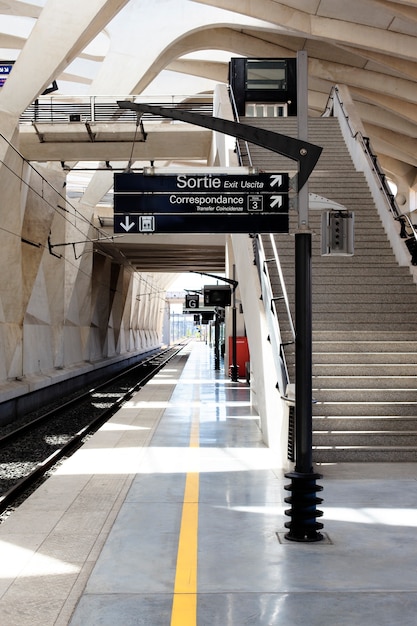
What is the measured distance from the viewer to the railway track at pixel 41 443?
1122cm

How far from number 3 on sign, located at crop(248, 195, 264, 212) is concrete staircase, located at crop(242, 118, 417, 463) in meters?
3.56

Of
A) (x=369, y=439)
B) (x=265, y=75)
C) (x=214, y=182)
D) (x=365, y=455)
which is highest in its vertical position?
(x=265, y=75)

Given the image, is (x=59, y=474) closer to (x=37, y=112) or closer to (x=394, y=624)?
(x=394, y=624)

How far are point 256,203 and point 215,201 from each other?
1.31 ft

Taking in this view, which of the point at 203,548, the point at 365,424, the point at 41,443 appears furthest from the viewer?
the point at 41,443

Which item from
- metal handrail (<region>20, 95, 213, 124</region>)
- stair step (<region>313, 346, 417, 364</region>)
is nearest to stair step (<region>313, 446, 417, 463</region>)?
stair step (<region>313, 346, 417, 364</region>)

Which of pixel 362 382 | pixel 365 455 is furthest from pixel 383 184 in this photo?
pixel 365 455

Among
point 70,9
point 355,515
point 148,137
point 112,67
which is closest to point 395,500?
point 355,515

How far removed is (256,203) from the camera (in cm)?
778

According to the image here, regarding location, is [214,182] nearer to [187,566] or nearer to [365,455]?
[187,566]

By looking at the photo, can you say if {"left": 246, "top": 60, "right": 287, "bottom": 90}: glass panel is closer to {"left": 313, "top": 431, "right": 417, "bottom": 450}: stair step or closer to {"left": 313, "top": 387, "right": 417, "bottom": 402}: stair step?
{"left": 313, "top": 387, "right": 417, "bottom": 402}: stair step

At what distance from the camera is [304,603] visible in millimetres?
4973

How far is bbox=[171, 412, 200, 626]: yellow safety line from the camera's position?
4.79 meters

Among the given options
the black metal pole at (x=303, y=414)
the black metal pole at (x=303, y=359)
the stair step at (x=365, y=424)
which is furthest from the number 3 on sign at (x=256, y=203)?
the stair step at (x=365, y=424)
